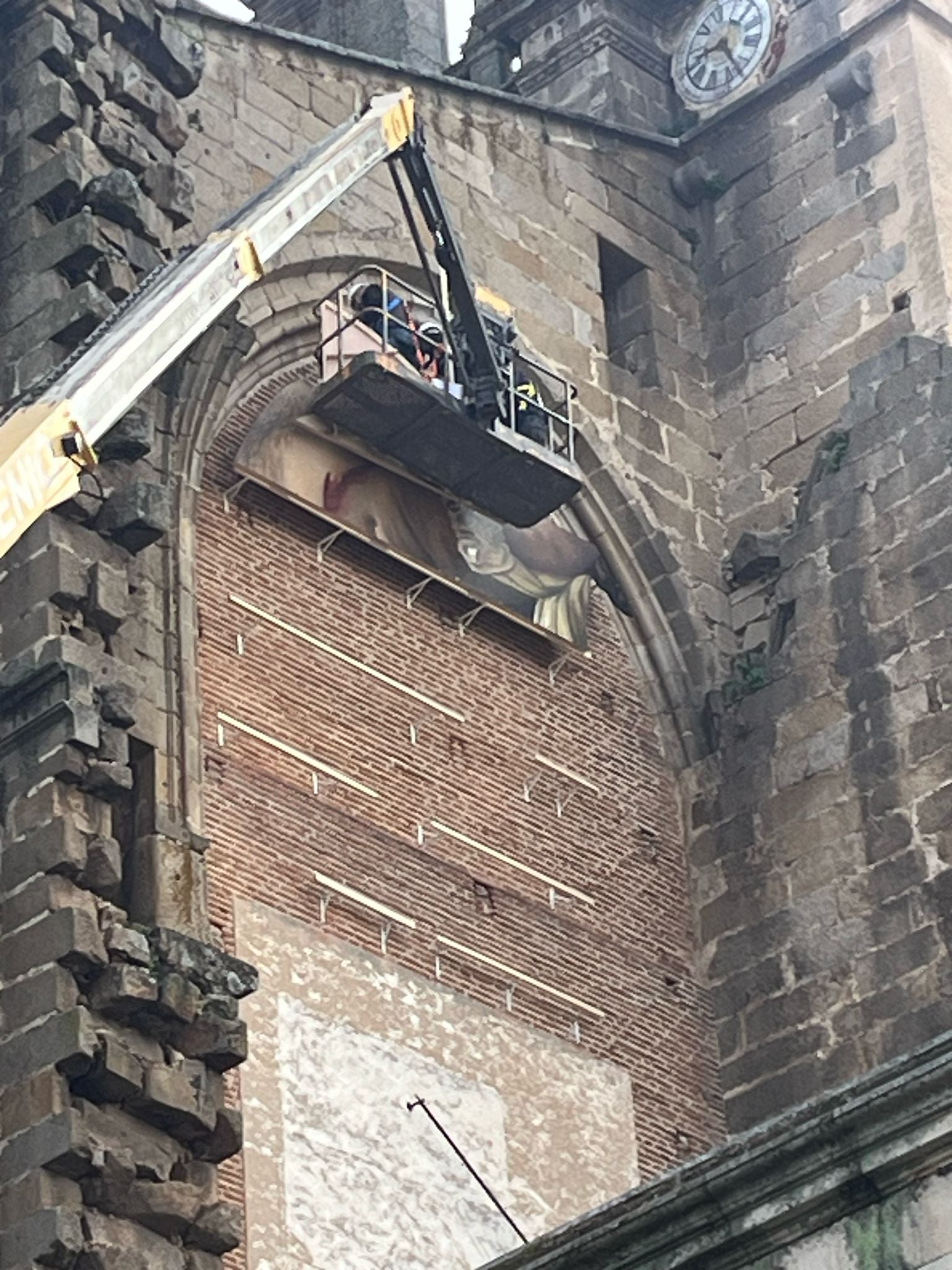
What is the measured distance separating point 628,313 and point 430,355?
11.1 feet

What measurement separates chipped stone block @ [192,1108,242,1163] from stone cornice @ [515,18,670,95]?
13.7m

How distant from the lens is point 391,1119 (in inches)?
912

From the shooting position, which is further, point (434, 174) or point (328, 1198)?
point (434, 174)

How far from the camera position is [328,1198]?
73.6 feet

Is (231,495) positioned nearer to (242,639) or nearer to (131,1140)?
(242,639)

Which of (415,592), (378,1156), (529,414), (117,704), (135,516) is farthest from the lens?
(529,414)

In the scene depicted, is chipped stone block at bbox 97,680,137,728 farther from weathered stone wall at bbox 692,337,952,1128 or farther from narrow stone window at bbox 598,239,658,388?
narrow stone window at bbox 598,239,658,388

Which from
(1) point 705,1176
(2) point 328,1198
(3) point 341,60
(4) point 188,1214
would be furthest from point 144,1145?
(3) point 341,60

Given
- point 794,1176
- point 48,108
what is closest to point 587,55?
point 48,108

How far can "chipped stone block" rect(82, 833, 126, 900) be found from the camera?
21016 millimetres

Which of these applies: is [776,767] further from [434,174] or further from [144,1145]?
[144,1145]

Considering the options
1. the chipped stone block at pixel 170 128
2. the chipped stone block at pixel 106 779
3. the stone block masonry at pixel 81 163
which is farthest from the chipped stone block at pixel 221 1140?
the chipped stone block at pixel 170 128

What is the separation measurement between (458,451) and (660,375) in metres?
3.69

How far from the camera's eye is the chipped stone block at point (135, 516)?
2227 cm
